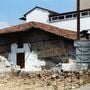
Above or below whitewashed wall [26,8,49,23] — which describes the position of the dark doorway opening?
below

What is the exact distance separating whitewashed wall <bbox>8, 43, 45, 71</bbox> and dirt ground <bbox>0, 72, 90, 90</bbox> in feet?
24.5

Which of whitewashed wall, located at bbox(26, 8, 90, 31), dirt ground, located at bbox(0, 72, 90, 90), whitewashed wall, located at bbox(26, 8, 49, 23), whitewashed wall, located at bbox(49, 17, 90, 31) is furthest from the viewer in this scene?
whitewashed wall, located at bbox(26, 8, 49, 23)

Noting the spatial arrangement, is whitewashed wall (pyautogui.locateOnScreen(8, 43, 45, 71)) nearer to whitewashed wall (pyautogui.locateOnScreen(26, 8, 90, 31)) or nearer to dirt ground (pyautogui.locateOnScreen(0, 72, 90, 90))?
dirt ground (pyautogui.locateOnScreen(0, 72, 90, 90))

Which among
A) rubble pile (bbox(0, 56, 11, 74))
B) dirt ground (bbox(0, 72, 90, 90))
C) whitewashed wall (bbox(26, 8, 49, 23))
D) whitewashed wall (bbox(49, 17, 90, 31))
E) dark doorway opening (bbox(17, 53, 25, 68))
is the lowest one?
dirt ground (bbox(0, 72, 90, 90))

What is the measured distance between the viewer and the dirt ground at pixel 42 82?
20.9 m

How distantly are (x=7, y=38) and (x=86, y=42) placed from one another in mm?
10695

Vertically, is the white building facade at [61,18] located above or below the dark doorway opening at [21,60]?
above

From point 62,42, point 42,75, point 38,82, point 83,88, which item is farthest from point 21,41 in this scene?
point 83,88

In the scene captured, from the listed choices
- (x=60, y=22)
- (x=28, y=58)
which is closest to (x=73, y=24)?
(x=60, y=22)

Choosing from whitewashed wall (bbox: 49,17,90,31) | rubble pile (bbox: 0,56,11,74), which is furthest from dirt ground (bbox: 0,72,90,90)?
whitewashed wall (bbox: 49,17,90,31)

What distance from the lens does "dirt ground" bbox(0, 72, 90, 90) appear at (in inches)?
821

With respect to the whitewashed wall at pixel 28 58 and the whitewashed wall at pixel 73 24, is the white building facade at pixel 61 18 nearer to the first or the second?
the whitewashed wall at pixel 73 24

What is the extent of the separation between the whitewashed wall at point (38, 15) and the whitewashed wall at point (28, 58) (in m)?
12.4

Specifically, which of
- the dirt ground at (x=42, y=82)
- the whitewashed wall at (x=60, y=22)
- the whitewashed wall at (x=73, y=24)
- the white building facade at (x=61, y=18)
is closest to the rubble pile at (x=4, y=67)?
the dirt ground at (x=42, y=82)
